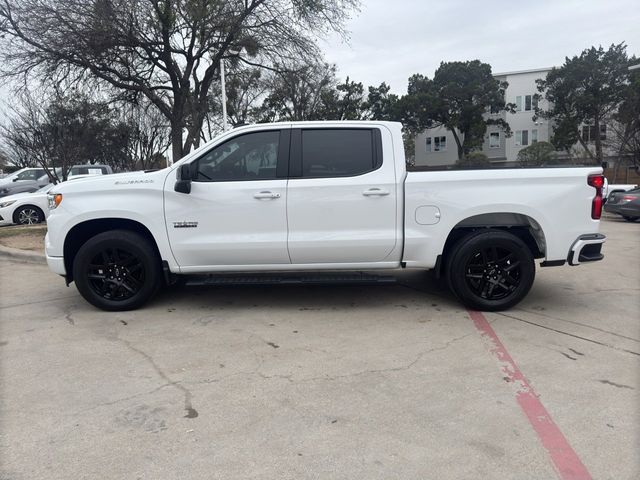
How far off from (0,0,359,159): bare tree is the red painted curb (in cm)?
1253

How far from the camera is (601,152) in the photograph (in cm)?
4234

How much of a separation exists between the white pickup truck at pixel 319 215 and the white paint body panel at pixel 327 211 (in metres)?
0.01

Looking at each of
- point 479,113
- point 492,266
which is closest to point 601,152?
point 479,113

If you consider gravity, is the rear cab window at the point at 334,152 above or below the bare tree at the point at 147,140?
below

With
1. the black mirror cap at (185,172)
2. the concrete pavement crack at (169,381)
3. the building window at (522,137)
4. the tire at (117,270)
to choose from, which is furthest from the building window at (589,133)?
the concrete pavement crack at (169,381)

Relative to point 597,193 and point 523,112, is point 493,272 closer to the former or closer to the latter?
point 597,193

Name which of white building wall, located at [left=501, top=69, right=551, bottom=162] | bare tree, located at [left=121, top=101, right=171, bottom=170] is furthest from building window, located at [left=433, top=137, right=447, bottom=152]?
bare tree, located at [left=121, top=101, right=171, bottom=170]

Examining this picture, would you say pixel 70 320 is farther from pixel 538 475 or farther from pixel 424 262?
pixel 538 475

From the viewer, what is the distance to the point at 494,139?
54969 millimetres

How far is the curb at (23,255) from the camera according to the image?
27.5 feet

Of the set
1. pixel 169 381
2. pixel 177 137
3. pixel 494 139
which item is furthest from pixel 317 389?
pixel 494 139

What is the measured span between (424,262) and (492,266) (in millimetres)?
720

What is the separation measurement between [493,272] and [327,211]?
1.86m

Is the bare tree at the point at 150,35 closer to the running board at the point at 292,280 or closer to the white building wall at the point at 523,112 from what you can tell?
the running board at the point at 292,280
